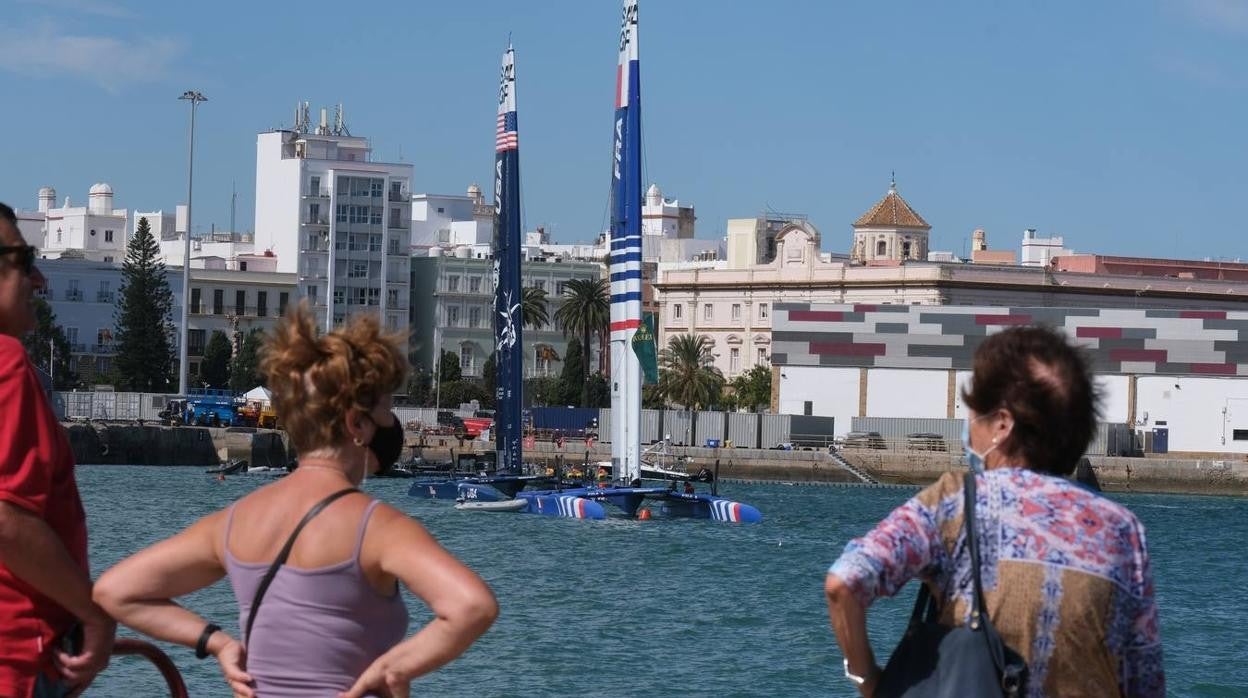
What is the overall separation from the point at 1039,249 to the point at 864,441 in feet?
210

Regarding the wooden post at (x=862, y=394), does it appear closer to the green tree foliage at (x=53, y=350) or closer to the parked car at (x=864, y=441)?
the parked car at (x=864, y=441)

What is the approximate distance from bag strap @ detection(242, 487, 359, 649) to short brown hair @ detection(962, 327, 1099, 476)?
3.84 ft

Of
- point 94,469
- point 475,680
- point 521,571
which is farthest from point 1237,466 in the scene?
point 475,680

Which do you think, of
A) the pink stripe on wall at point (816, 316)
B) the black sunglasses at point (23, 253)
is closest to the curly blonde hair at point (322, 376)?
the black sunglasses at point (23, 253)

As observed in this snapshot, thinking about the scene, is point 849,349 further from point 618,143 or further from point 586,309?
point 618,143

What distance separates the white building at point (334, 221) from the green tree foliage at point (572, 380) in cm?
1160

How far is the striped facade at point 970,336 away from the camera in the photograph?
76875mm

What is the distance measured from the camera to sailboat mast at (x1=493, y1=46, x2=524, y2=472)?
47.6 meters

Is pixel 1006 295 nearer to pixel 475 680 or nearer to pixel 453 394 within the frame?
pixel 453 394

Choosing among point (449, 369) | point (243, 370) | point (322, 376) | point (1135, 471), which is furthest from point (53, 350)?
point (322, 376)

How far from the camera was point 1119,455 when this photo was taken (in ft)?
243

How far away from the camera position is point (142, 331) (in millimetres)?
83125

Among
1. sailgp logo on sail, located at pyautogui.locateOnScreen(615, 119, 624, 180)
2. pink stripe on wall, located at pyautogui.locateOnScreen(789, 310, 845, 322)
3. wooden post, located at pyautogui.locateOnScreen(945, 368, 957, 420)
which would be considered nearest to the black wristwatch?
sailgp logo on sail, located at pyautogui.locateOnScreen(615, 119, 624, 180)

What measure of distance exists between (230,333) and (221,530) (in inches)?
3972
